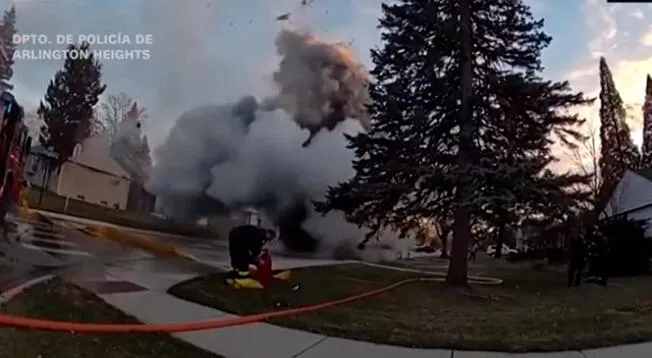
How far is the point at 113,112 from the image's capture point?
2018 mm

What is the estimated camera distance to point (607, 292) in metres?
2.27

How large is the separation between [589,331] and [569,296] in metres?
0.15

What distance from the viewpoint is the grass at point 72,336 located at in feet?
6.19

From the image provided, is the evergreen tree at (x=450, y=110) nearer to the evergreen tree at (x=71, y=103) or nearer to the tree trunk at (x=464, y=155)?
the tree trunk at (x=464, y=155)

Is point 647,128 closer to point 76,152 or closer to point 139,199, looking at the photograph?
point 139,199

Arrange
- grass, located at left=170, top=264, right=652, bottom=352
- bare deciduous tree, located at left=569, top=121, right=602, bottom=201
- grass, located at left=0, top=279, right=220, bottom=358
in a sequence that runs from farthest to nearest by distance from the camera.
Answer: bare deciduous tree, located at left=569, top=121, right=602, bottom=201, grass, located at left=170, top=264, right=652, bottom=352, grass, located at left=0, top=279, right=220, bottom=358


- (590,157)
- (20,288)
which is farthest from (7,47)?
(590,157)

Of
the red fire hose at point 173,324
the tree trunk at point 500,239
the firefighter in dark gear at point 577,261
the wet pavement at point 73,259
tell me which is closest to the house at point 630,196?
the firefighter in dark gear at point 577,261

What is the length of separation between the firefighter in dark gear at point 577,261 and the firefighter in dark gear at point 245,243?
1.17 metres

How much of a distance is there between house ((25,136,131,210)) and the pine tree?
181cm

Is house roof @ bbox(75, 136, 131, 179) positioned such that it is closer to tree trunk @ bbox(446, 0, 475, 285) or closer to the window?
the window

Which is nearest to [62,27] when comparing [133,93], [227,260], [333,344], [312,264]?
[133,93]

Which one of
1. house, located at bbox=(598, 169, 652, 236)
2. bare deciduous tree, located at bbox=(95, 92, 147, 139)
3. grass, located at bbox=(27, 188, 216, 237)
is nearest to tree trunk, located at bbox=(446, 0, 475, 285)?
house, located at bbox=(598, 169, 652, 236)

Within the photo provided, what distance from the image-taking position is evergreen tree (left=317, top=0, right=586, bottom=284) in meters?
2.18
